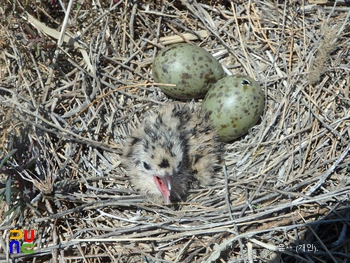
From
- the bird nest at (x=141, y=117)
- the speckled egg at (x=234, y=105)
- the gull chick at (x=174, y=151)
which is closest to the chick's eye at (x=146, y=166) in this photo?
the gull chick at (x=174, y=151)

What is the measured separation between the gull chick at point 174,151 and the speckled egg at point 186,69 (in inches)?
6.4

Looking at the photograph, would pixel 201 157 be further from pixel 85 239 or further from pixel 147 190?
pixel 85 239

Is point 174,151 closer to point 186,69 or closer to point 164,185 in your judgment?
point 164,185

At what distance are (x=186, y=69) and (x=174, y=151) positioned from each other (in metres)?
0.68

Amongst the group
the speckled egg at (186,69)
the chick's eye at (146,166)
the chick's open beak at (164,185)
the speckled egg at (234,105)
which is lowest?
the chick's open beak at (164,185)

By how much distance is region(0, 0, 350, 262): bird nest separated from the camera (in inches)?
104

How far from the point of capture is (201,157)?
9.98 feet

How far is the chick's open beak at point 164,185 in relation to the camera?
272cm

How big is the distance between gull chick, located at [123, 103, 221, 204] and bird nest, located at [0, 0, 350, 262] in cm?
11

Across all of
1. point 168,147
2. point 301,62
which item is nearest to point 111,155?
point 168,147

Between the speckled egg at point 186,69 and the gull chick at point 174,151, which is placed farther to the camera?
the speckled egg at point 186,69

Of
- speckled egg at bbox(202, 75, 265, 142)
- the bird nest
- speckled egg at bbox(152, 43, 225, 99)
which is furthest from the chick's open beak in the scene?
speckled egg at bbox(152, 43, 225, 99)

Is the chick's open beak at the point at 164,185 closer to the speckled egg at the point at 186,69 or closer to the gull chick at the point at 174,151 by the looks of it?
the gull chick at the point at 174,151

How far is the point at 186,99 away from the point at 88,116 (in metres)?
0.85
